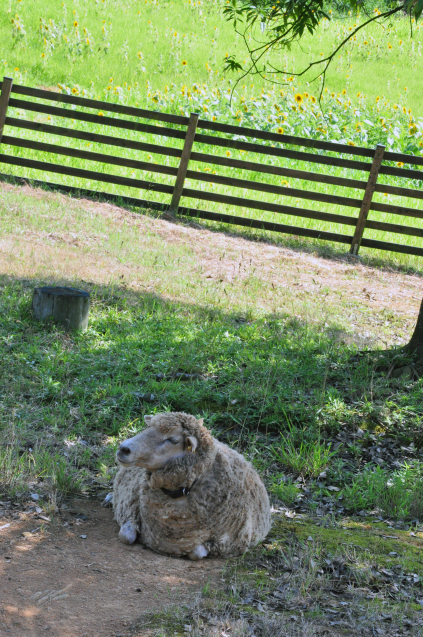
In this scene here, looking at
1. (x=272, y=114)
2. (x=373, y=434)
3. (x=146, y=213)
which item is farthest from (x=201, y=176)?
(x=373, y=434)

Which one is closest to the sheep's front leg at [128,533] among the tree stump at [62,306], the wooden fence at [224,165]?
the tree stump at [62,306]

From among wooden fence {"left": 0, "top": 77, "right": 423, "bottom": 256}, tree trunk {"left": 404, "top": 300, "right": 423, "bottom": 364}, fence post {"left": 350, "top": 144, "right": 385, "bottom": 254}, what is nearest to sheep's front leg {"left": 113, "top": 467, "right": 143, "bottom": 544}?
tree trunk {"left": 404, "top": 300, "right": 423, "bottom": 364}

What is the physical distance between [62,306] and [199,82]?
1465 cm

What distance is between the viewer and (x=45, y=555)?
3697 millimetres

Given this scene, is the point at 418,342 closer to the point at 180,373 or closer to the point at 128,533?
the point at 180,373

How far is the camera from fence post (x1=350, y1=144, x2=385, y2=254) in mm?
11781

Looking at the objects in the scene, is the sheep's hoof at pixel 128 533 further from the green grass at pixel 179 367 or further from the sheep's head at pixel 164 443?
the green grass at pixel 179 367

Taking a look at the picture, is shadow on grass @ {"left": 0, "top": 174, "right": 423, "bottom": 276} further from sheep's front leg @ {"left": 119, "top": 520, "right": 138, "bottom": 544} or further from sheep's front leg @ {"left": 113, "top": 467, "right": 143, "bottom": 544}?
sheep's front leg @ {"left": 119, "top": 520, "right": 138, "bottom": 544}

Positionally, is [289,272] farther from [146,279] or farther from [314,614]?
[314,614]

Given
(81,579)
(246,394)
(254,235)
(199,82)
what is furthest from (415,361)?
(199,82)

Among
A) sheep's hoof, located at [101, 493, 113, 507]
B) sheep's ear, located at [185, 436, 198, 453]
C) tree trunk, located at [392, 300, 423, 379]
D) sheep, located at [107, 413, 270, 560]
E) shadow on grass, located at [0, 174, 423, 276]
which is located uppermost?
shadow on grass, located at [0, 174, 423, 276]

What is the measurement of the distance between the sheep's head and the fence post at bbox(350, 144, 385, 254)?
883cm

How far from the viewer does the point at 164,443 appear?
3615 millimetres

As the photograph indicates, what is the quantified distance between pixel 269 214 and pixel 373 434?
25.9 feet
